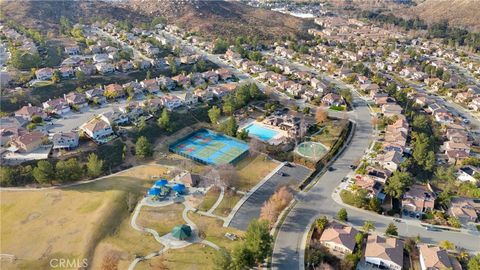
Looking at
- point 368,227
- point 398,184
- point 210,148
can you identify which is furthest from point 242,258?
point 210,148

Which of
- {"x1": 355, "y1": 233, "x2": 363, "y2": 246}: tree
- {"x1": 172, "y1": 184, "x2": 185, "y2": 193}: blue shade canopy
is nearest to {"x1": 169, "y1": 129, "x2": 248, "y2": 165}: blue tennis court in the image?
{"x1": 172, "y1": 184, "x2": 185, "y2": 193}: blue shade canopy

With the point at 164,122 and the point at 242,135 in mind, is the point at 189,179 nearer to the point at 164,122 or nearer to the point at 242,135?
the point at 242,135

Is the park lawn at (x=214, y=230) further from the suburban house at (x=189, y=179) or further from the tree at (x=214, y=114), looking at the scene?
the tree at (x=214, y=114)

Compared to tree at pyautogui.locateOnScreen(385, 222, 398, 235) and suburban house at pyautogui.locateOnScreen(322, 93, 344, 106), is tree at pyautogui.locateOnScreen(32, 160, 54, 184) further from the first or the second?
suburban house at pyautogui.locateOnScreen(322, 93, 344, 106)

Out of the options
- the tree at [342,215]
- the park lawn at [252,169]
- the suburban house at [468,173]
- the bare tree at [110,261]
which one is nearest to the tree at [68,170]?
the bare tree at [110,261]

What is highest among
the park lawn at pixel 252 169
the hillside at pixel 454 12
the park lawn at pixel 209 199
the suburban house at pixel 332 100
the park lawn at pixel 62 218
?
the hillside at pixel 454 12

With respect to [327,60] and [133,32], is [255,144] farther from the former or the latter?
[133,32]
